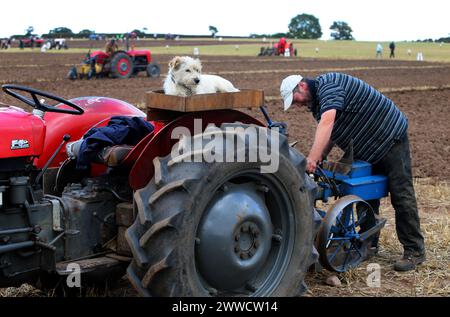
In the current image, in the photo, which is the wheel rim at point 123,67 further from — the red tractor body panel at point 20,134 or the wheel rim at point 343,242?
the red tractor body panel at point 20,134

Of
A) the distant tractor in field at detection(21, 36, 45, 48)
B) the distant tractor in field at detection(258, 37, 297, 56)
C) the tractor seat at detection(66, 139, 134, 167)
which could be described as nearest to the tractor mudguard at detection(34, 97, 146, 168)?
Answer: the tractor seat at detection(66, 139, 134, 167)

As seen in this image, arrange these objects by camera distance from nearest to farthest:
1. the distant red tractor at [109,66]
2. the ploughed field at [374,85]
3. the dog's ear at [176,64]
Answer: the dog's ear at [176,64] < the ploughed field at [374,85] < the distant red tractor at [109,66]

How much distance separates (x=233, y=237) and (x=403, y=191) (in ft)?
6.40

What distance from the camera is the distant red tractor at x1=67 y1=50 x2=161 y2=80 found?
20656 millimetres

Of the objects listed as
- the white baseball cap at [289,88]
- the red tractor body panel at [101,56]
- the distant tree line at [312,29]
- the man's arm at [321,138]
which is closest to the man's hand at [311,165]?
the man's arm at [321,138]

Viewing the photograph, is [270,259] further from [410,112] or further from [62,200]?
[410,112]

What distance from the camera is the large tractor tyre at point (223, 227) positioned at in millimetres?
2865

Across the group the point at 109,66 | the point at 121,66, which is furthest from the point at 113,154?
the point at 121,66

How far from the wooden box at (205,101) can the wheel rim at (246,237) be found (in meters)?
0.41

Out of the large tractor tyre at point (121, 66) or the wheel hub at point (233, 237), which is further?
the large tractor tyre at point (121, 66)

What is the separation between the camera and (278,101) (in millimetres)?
14703

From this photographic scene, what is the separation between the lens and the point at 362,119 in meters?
4.49
